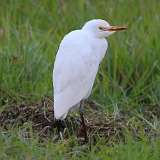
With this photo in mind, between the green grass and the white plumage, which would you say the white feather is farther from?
the green grass

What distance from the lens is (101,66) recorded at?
22.1 ft

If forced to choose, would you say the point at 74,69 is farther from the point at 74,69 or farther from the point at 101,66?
the point at 101,66

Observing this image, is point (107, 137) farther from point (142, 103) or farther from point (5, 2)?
point (5, 2)

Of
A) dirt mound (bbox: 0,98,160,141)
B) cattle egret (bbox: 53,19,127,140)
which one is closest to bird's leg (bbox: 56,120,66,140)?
dirt mound (bbox: 0,98,160,141)

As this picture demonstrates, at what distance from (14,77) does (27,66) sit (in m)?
0.16

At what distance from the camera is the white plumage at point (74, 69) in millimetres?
5344

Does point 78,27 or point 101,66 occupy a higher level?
point 78,27

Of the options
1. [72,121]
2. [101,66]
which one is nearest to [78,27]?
[101,66]

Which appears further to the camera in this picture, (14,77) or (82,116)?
(14,77)

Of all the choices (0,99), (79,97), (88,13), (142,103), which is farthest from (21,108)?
(88,13)

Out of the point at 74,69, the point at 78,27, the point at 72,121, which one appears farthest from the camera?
the point at 78,27

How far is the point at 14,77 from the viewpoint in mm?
6211

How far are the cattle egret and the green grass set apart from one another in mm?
258

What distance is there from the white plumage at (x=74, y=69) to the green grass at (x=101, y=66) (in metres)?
0.26
